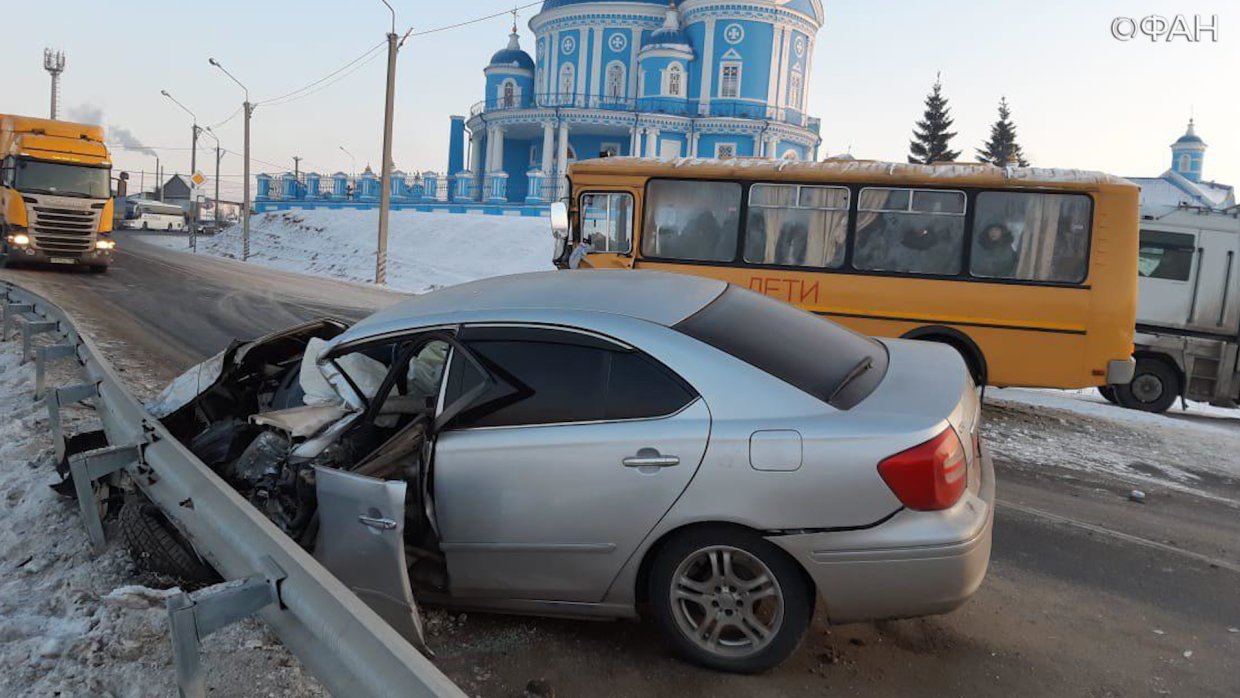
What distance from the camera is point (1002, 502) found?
6234 millimetres

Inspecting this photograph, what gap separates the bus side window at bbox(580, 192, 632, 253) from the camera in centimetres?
1081

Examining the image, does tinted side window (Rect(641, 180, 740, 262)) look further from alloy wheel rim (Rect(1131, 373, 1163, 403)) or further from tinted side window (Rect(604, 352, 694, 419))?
tinted side window (Rect(604, 352, 694, 419))

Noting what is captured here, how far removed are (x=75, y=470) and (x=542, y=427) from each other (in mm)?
2127

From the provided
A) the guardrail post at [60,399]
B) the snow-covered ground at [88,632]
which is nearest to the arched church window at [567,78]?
the guardrail post at [60,399]

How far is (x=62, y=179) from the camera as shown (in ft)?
69.5

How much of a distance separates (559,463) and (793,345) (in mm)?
1198

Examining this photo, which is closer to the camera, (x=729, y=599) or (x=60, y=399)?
(x=729, y=599)

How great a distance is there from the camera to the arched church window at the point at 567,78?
50.6 meters

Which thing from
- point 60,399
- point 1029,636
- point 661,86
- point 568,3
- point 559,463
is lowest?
point 1029,636

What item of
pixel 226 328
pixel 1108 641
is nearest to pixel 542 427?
pixel 1108 641

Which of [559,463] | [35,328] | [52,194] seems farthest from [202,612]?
[52,194]

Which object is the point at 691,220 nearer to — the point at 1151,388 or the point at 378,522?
the point at 1151,388

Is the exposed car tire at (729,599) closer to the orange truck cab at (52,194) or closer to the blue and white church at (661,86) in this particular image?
the orange truck cab at (52,194)

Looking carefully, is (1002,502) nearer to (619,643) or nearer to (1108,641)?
(1108,641)
